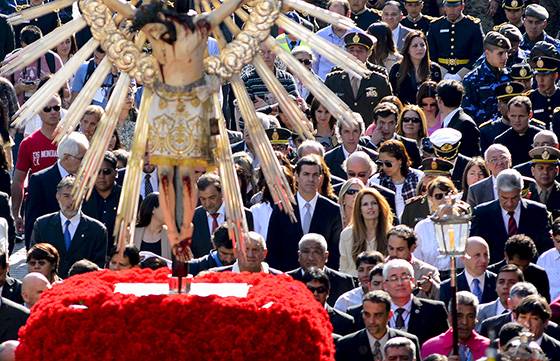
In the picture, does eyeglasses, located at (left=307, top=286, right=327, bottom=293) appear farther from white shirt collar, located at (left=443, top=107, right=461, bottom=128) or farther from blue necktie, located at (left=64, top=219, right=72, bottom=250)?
white shirt collar, located at (left=443, top=107, right=461, bottom=128)

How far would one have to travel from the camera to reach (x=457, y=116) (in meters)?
22.6

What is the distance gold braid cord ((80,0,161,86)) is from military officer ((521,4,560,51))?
12807mm

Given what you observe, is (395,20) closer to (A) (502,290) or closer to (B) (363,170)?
(B) (363,170)

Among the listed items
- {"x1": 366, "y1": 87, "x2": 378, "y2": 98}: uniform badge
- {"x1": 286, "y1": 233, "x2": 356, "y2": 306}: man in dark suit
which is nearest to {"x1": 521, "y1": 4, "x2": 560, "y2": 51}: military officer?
{"x1": 366, "y1": 87, "x2": 378, "y2": 98}: uniform badge

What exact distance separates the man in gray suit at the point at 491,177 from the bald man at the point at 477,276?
1.63 metres

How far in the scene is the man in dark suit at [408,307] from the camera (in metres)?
17.3

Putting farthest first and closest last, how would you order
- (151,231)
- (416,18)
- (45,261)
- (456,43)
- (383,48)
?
(416,18) < (456,43) < (383,48) < (151,231) < (45,261)

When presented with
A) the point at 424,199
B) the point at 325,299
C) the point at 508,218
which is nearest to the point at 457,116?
the point at 424,199

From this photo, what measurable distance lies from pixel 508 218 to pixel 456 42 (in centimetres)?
695

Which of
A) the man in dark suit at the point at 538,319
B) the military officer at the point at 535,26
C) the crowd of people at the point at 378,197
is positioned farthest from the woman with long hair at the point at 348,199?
the military officer at the point at 535,26

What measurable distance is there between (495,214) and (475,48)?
6917mm

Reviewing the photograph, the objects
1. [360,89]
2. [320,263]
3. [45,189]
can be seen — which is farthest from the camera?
[360,89]

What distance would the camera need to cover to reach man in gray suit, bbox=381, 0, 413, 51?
85.9ft

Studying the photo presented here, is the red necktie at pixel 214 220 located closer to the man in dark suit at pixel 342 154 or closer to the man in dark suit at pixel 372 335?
the man in dark suit at pixel 342 154
